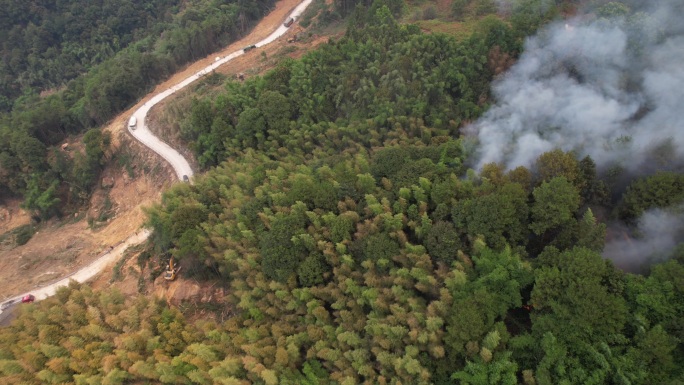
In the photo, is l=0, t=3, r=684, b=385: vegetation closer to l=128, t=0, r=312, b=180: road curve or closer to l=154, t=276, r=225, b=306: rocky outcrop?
l=154, t=276, r=225, b=306: rocky outcrop

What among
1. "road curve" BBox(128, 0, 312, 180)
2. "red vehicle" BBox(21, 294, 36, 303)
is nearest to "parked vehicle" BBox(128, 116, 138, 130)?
"road curve" BBox(128, 0, 312, 180)

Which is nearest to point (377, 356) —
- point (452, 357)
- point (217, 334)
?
point (452, 357)

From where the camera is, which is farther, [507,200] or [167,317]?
[167,317]

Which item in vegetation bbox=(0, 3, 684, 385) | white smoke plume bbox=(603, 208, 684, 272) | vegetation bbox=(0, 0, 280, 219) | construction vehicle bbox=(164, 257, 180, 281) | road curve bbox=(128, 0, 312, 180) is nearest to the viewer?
vegetation bbox=(0, 3, 684, 385)

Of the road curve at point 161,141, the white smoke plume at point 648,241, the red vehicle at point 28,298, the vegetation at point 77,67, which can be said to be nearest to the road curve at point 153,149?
the road curve at point 161,141

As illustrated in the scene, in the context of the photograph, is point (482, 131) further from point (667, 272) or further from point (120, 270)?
point (120, 270)

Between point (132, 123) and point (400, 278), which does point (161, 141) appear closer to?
point (132, 123)
